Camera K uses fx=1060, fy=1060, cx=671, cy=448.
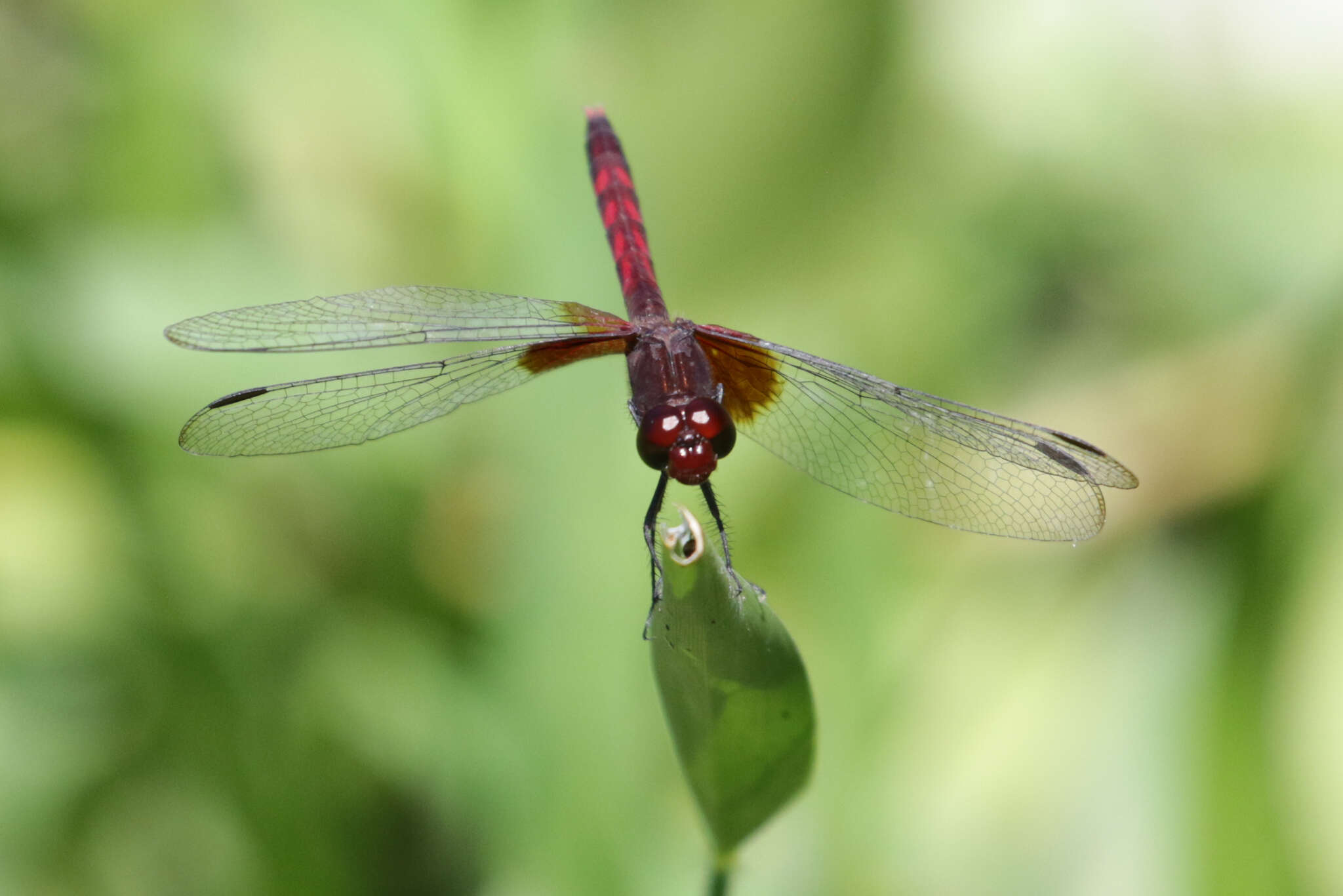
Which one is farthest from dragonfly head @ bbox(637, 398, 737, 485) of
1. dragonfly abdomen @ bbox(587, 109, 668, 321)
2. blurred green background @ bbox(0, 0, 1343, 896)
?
dragonfly abdomen @ bbox(587, 109, 668, 321)

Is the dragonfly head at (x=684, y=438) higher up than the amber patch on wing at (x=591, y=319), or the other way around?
the amber patch on wing at (x=591, y=319)

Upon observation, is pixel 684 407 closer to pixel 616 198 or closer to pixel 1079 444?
pixel 1079 444

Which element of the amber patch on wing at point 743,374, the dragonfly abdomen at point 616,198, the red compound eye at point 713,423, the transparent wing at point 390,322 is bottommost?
the red compound eye at point 713,423

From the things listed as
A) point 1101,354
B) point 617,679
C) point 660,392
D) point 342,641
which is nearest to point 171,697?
point 342,641

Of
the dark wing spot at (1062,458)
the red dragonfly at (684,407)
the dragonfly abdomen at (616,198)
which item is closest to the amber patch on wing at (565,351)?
the red dragonfly at (684,407)

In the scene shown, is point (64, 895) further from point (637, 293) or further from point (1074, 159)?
point (1074, 159)

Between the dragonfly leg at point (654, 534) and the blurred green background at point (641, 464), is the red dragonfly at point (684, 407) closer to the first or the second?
the dragonfly leg at point (654, 534)
